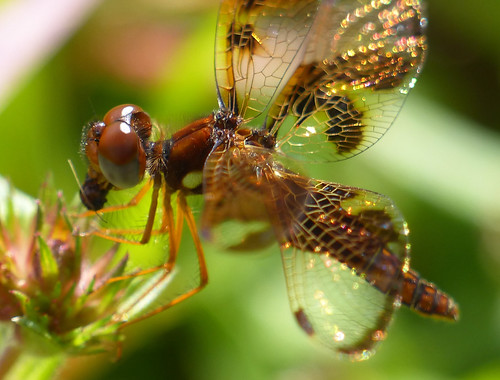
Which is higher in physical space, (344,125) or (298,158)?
(344,125)

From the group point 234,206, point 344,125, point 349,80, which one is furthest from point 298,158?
point 234,206

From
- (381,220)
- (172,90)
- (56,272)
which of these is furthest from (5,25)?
(381,220)

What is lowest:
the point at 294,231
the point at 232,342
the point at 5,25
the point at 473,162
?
the point at 232,342

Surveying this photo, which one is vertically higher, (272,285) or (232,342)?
(272,285)

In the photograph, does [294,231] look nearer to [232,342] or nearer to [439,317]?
[439,317]

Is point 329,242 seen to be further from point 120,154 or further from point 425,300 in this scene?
point 120,154

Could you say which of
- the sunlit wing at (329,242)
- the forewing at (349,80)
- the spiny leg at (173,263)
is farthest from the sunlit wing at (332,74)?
the spiny leg at (173,263)
